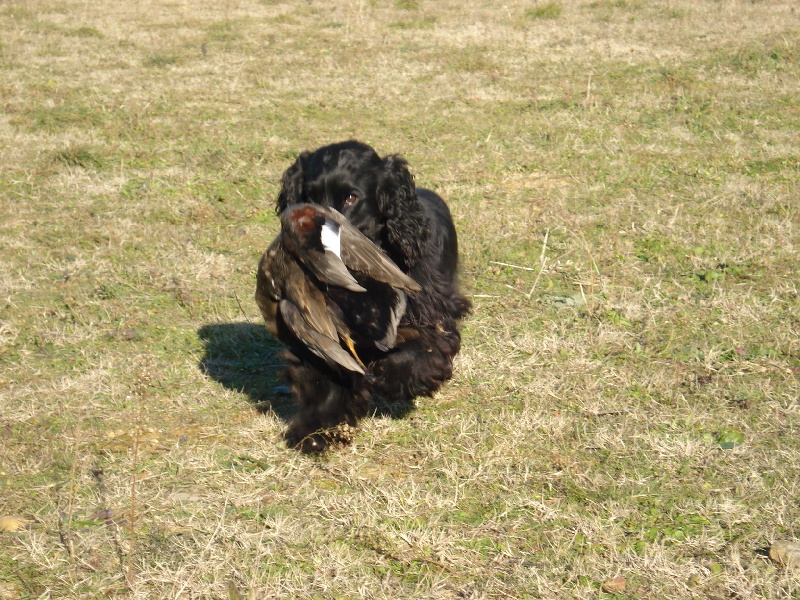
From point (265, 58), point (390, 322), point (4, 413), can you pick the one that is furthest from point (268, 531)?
point (265, 58)

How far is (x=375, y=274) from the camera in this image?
10.7 feet

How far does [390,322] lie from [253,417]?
1.05m

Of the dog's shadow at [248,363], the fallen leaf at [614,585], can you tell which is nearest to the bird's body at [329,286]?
the dog's shadow at [248,363]

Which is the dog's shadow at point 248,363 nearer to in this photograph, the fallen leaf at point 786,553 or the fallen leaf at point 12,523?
the fallen leaf at point 12,523

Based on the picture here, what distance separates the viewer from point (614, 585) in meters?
3.17

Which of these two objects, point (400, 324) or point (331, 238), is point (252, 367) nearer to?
point (400, 324)

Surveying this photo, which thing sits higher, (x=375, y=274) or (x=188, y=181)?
Result: (x=375, y=274)

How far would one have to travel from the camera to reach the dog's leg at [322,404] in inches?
154

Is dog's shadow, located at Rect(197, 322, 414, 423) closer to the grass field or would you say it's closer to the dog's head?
the grass field

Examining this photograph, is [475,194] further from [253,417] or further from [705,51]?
[705,51]

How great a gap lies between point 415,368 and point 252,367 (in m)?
1.27

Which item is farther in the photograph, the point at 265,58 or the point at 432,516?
the point at 265,58

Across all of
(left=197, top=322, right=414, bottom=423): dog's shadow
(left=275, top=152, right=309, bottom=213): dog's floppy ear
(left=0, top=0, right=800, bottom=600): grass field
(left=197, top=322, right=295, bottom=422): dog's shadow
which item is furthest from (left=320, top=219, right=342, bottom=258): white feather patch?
(left=197, top=322, right=295, bottom=422): dog's shadow

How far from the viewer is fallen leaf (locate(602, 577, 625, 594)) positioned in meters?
3.15
